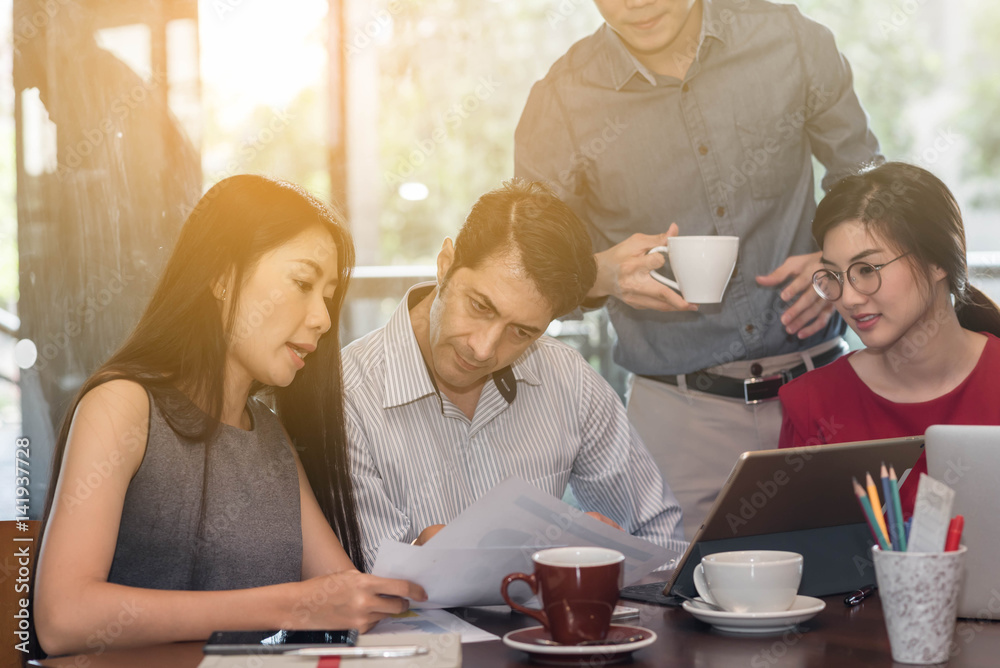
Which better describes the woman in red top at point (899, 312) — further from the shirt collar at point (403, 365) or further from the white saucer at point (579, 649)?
the white saucer at point (579, 649)

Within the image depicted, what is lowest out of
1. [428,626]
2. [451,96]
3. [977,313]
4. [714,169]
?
[428,626]

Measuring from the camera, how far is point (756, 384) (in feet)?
6.83

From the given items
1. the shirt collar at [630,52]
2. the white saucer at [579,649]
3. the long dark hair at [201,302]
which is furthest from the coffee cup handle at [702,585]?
the shirt collar at [630,52]

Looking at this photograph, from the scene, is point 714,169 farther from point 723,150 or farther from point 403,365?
point 403,365

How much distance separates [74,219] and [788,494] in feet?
7.00

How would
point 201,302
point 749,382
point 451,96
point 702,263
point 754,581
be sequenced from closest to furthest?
point 754,581 < point 201,302 < point 702,263 < point 749,382 < point 451,96

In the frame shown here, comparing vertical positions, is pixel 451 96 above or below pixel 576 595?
A: above

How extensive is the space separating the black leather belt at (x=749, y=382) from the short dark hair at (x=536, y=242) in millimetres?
666

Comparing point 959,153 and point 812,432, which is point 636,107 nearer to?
point 812,432

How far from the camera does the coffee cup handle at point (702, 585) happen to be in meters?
1.09

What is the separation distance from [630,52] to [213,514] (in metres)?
1.39

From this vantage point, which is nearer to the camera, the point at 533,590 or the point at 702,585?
the point at 533,590

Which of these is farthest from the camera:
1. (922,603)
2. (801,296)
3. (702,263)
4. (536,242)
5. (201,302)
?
Result: (801,296)

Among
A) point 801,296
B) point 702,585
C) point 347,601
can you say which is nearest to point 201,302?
point 347,601
